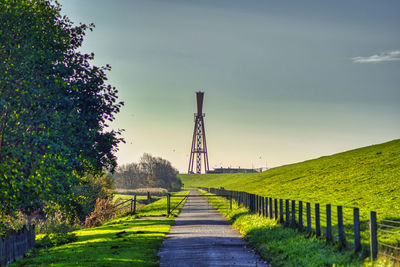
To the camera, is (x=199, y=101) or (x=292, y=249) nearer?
(x=292, y=249)

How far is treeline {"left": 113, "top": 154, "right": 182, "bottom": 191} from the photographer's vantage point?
139 metres

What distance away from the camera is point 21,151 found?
1789 centimetres

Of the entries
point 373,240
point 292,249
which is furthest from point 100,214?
point 373,240

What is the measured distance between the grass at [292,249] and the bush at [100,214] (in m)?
24.6

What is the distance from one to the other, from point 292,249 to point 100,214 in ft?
106

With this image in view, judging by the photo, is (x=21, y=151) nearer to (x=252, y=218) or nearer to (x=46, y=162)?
(x=46, y=162)

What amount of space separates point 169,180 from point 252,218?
115621mm

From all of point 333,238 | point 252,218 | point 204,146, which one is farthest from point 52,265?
point 204,146

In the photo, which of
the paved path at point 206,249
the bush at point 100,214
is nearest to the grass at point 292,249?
the paved path at point 206,249

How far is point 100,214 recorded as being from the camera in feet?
154

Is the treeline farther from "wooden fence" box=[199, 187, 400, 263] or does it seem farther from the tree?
the tree

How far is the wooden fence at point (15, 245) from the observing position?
20031 millimetres

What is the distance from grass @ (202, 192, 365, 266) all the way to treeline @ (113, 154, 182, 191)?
115068mm

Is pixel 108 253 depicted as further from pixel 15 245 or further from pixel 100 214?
pixel 100 214
